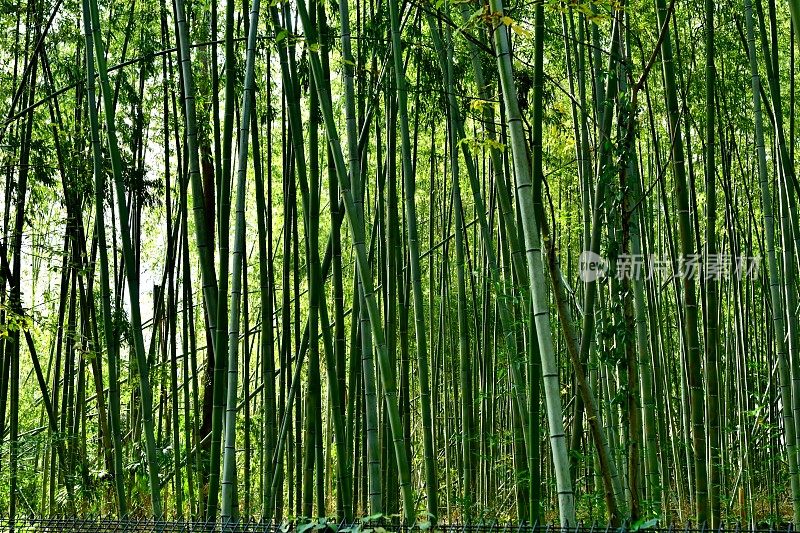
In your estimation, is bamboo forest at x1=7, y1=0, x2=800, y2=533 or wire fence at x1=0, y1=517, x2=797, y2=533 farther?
bamboo forest at x1=7, y1=0, x2=800, y2=533

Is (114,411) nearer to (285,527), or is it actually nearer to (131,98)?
(285,527)

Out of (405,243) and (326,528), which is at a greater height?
(405,243)

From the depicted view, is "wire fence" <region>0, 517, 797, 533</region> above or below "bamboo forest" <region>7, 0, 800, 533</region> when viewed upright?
below

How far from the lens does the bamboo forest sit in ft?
8.71

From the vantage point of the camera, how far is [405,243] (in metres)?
5.08

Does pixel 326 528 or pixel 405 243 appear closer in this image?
pixel 326 528

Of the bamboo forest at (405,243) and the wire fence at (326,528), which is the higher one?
the bamboo forest at (405,243)

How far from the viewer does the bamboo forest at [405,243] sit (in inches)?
104

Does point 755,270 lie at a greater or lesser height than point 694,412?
greater

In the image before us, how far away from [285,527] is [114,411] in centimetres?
171

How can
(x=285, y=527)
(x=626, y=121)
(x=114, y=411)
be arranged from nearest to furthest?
(x=285, y=527) → (x=626, y=121) → (x=114, y=411)

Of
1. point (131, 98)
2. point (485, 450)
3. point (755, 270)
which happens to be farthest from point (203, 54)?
point (755, 270)

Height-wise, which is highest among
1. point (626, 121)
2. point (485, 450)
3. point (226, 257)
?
point (626, 121)

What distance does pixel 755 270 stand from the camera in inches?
231
